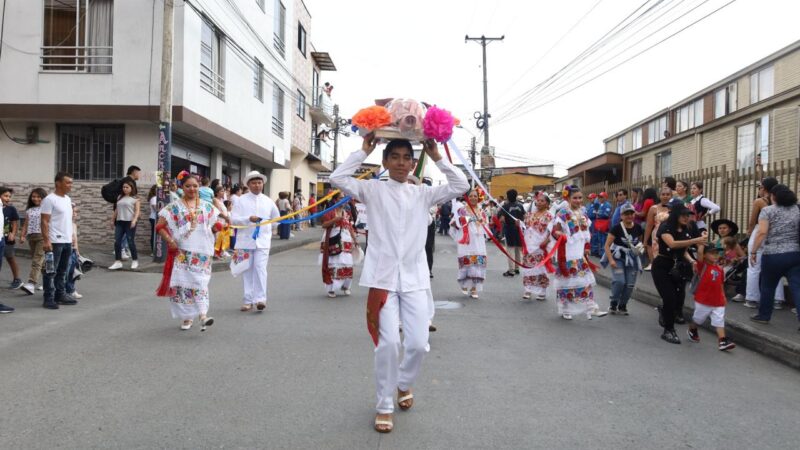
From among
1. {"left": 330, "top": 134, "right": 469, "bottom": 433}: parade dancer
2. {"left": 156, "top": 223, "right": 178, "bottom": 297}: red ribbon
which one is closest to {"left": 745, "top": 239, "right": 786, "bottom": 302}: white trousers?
{"left": 330, "top": 134, "right": 469, "bottom": 433}: parade dancer

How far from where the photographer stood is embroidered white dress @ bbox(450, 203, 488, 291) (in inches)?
368

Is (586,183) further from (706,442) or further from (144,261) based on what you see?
(706,442)

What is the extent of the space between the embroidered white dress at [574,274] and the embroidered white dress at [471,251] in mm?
1718

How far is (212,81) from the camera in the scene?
17297mm

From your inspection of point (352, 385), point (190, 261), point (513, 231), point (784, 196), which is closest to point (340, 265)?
point (190, 261)

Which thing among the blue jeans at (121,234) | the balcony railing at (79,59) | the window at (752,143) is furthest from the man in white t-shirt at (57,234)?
the window at (752,143)

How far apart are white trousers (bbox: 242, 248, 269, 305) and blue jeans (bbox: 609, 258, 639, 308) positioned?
4656 mm

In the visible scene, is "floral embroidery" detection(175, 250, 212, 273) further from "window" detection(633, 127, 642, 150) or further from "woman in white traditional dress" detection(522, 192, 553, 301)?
"window" detection(633, 127, 642, 150)

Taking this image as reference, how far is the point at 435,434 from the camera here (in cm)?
364

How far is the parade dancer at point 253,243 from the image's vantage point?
7711 millimetres

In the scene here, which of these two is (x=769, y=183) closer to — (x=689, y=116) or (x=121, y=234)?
(x=121, y=234)

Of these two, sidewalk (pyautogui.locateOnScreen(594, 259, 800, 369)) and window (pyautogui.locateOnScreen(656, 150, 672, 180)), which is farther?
window (pyautogui.locateOnScreen(656, 150, 672, 180))

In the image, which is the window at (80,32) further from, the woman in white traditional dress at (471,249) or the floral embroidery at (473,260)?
the floral embroidery at (473,260)

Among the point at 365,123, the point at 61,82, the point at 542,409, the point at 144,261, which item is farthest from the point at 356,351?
the point at 61,82
